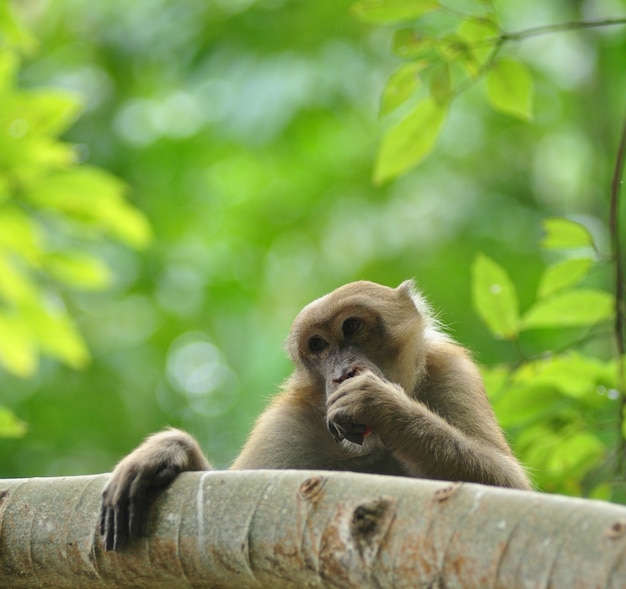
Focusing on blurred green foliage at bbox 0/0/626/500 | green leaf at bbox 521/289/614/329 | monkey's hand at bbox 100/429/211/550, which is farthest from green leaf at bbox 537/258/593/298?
blurred green foliage at bbox 0/0/626/500

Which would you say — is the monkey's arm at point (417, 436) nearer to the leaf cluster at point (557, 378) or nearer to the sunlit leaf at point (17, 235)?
the leaf cluster at point (557, 378)

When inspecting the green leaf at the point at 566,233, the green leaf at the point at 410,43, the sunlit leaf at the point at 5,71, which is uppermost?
the green leaf at the point at 410,43

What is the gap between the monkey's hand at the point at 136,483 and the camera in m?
3.23

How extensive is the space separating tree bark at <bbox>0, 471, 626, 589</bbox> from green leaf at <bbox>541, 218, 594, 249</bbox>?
1.97 metres

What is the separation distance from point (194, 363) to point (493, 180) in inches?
173

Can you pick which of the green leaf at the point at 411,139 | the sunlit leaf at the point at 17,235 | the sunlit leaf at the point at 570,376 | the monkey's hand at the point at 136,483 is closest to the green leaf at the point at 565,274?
the sunlit leaf at the point at 570,376

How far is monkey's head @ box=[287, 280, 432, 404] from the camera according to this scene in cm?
523

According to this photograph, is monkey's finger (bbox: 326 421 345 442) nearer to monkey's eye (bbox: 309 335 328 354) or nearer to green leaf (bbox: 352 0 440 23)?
monkey's eye (bbox: 309 335 328 354)

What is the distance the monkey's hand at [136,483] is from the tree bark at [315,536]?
0.05m

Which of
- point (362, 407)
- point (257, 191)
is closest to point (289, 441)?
point (362, 407)

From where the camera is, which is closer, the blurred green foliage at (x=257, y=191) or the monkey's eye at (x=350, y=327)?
the monkey's eye at (x=350, y=327)

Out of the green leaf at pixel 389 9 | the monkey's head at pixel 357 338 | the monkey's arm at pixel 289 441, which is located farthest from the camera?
the monkey's head at pixel 357 338

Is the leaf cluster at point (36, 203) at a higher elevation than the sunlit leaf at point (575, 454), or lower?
higher

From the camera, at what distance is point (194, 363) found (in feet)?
42.3
